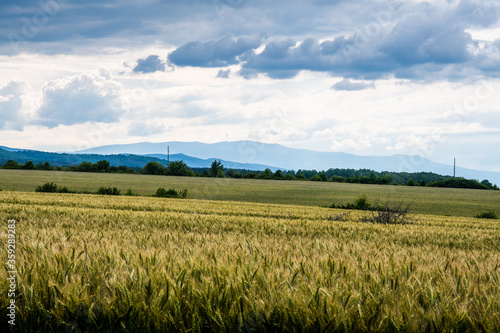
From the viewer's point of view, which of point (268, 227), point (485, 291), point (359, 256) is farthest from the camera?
point (268, 227)

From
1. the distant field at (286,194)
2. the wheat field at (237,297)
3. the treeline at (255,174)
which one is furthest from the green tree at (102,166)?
the wheat field at (237,297)

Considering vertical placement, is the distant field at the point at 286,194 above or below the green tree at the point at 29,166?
below

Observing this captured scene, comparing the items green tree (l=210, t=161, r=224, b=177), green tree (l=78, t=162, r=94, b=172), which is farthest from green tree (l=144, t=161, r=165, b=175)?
green tree (l=210, t=161, r=224, b=177)

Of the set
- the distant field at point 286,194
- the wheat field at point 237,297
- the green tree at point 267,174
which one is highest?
the green tree at point 267,174

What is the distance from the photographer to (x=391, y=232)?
35.7ft

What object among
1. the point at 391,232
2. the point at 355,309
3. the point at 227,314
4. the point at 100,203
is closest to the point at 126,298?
the point at 227,314

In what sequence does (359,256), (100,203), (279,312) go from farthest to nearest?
(100,203), (359,256), (279,312)

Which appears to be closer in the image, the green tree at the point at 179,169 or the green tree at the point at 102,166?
the green tree at the point at 179,169

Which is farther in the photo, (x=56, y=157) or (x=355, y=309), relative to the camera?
(x=56, y=157)

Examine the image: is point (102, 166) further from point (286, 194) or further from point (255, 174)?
point (286, 194)

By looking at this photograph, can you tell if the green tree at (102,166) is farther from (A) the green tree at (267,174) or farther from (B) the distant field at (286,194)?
(A) the green tree at (267,174)

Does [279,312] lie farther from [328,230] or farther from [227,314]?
[328,230]

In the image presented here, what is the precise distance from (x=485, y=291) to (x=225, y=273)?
88.7 inches

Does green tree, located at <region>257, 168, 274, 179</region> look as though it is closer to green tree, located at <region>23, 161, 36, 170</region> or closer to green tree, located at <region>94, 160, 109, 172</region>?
green tree, located at <region>94, 160, 109, 172</region>
